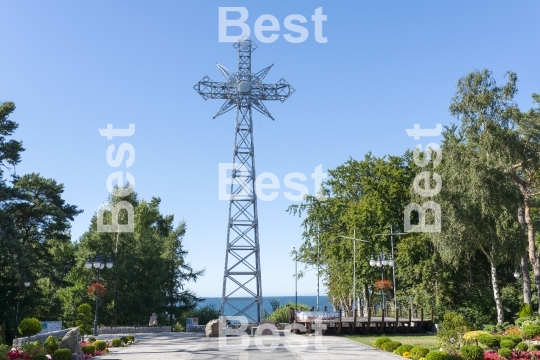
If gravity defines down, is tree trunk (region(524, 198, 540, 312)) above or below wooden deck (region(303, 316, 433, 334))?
above

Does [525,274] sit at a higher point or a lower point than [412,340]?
higher

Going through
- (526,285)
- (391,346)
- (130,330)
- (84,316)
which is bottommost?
(130,330)

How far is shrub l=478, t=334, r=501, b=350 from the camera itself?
20609mm

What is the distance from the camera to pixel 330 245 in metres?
49.2

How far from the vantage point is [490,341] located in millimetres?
20594

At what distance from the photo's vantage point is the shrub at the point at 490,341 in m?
20.6

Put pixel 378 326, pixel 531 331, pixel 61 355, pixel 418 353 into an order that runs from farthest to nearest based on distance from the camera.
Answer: pixel 378 326
pixel 531 331
pixel 418 353
pixel 61 355

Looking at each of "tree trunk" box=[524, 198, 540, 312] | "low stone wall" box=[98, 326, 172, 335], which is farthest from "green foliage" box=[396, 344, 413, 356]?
"low stone wall" box=[98, 326, 172, 335]

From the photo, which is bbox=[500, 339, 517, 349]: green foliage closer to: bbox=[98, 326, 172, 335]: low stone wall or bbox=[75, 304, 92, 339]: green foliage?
bbox=[75, 304, 92, 339]: green foliage

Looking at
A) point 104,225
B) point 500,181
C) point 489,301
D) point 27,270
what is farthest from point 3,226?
point 489,301

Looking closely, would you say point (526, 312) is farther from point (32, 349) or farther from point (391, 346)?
point (32, 349)

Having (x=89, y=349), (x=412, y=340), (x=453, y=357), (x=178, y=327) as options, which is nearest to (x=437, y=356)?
(x=453, y=357)

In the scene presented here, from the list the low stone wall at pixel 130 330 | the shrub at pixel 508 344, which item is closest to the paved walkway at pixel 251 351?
the shrub at pixel 508 344

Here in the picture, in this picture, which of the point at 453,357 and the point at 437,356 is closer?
the point at 437,356
